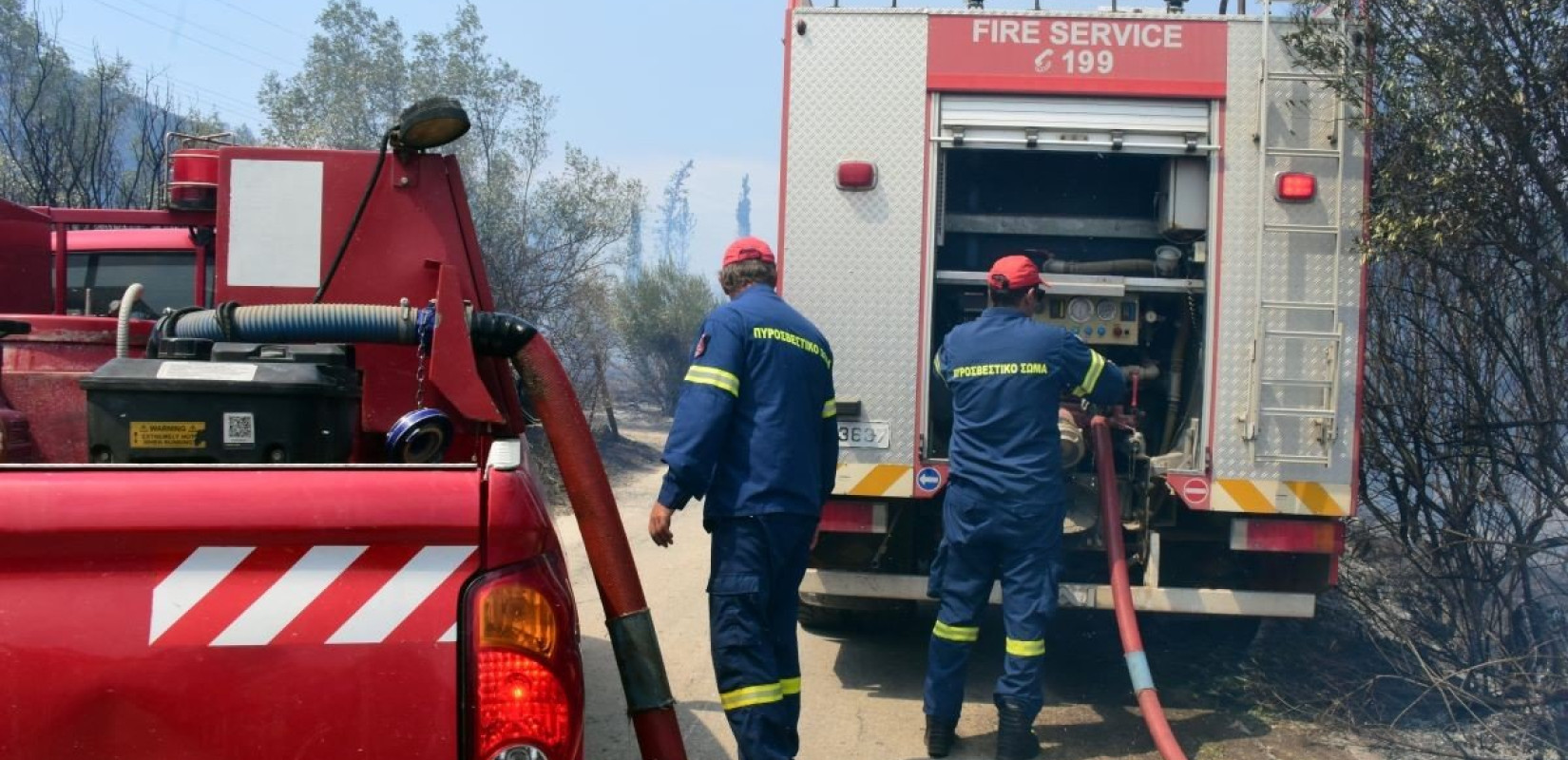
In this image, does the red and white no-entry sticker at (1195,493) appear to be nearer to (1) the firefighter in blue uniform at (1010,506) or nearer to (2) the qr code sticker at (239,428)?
(1) the firefighter in blue uniform at (1010,506)

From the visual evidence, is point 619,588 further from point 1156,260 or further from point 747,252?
point 1156,260

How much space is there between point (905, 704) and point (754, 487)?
83.9 inches

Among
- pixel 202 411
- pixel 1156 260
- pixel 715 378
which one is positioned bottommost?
pixel 202 411

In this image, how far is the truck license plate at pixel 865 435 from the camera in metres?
5.75

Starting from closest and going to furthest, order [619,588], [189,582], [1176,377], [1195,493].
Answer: [189,582] < [619,588] < [1195,493] < [1176,377]

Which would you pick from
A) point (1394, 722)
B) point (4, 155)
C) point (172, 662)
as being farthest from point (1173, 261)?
point (4, 155)

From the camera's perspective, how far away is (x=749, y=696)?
168 inches

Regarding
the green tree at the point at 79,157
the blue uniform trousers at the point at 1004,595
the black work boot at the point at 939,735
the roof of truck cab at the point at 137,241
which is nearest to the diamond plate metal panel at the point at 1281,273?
the blue uniform trousers at the point at 1004,595

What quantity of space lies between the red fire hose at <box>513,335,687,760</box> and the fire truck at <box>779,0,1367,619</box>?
296 cm

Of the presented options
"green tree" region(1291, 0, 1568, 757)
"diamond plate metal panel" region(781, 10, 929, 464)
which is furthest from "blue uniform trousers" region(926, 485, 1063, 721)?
"green tree" region(1291, 0, 1568, 757)

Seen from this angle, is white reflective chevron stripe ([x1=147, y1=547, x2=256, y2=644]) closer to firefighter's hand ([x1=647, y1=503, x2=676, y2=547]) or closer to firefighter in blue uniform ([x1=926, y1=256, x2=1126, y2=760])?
firefighter's hand ([x1=647, y1=503, x2=676, y2=547])

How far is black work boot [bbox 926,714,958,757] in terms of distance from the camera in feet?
17.1

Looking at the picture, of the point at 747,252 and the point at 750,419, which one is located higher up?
the point at 747,252

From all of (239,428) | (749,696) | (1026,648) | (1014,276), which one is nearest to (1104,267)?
(1014,276)
